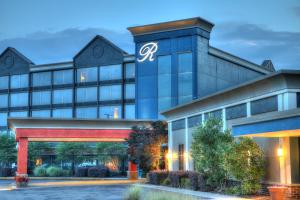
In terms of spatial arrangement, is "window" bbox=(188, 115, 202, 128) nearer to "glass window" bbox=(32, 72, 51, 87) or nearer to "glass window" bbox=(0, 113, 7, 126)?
"glass window" bbox=(32, 72, 51, 87)

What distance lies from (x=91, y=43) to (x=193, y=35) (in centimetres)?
2626

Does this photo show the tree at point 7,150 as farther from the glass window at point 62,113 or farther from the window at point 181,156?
the window at point 181,156

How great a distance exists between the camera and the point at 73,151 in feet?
252

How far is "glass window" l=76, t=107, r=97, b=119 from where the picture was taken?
283 feet

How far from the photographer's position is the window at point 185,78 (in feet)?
211

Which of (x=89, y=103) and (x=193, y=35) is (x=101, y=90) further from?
(x=193, y=35)

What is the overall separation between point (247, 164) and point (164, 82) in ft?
120

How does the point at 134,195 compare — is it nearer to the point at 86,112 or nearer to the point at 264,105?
the point at 264,105

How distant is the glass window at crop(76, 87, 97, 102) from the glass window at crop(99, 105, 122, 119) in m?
2.43

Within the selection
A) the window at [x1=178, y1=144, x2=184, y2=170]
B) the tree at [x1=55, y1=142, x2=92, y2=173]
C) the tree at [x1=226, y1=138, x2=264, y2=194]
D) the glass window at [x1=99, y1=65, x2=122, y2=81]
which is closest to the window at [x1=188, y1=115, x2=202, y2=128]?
the window at [x1=178, y1=144, x2=184, y2=170]

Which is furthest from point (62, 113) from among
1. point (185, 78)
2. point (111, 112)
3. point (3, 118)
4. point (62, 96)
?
point (185, 78)

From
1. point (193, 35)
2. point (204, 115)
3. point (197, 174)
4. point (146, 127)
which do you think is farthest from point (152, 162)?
point (193, 35)

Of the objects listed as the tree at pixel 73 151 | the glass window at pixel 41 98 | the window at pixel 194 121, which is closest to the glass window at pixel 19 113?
the glass window at pixel 41 98

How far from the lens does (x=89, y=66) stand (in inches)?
3378
